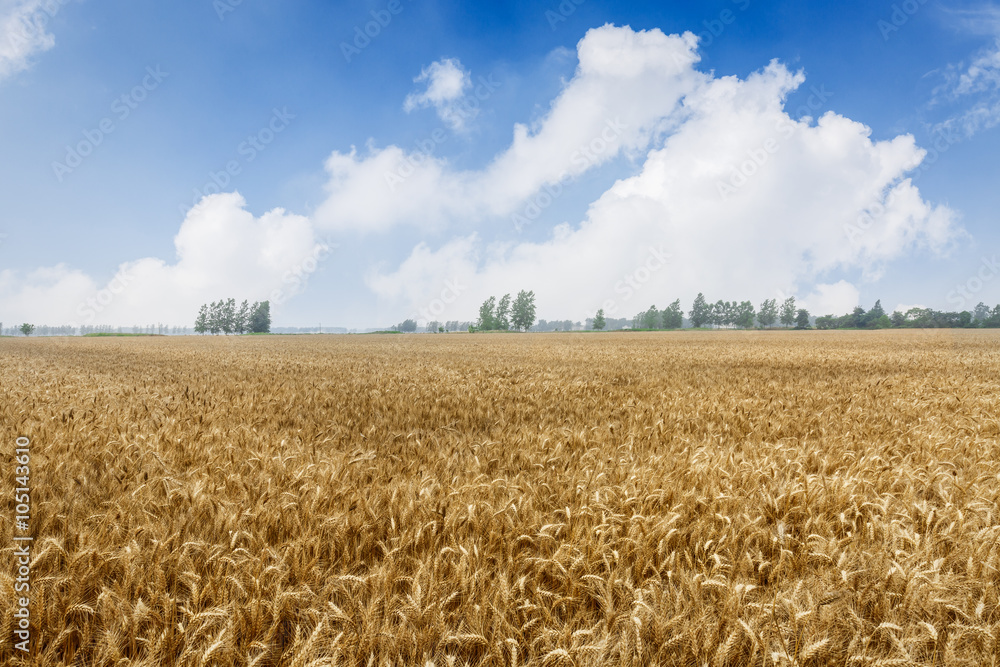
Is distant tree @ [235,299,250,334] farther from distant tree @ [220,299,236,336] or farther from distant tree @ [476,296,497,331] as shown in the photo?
distant tree @ [476,296,497,331]

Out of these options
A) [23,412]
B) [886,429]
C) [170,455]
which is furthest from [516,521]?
[23,412]

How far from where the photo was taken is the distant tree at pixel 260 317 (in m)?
173

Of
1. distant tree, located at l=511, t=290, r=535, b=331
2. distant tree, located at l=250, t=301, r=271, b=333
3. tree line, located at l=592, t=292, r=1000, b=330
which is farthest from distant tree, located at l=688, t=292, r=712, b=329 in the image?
distant tree, located at l=250, t=301, r=271, b=333

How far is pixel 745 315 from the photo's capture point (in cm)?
18325

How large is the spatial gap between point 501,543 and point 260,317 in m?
196

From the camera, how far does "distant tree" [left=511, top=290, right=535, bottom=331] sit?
159125 mm

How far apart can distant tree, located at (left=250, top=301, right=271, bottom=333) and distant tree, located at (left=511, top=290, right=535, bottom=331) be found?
100841 mm

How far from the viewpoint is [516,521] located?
3.14m

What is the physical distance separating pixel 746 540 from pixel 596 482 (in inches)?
51.3

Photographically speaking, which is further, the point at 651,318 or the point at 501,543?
the point at 651,318

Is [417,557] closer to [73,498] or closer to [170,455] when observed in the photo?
[73,498]

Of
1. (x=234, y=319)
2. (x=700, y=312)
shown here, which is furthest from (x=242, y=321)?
(x=700, y=312)

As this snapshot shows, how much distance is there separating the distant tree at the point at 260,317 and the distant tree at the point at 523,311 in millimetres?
100841

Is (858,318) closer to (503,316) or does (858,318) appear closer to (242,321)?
(503,316)
